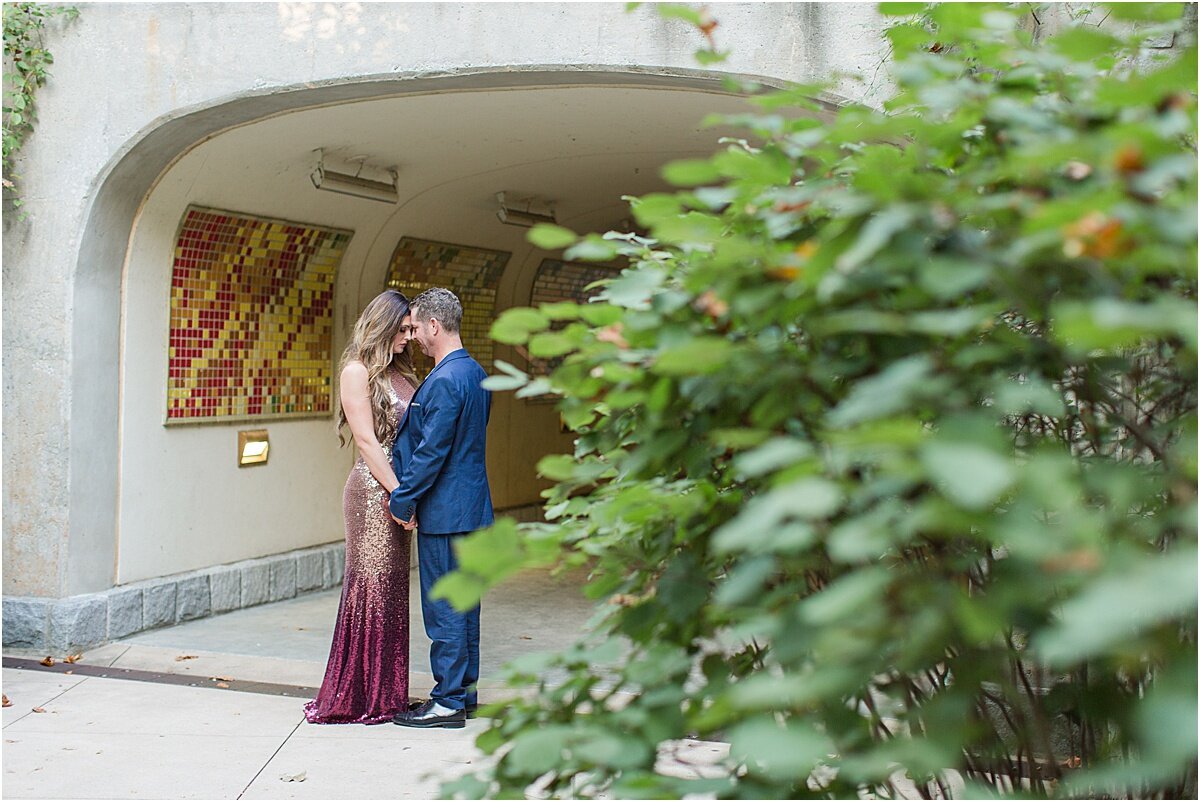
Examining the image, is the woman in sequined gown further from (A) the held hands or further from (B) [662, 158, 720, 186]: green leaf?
(B) [662, 158, 720, 186]: green leaf

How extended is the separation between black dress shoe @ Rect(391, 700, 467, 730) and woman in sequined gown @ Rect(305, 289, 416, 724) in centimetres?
10

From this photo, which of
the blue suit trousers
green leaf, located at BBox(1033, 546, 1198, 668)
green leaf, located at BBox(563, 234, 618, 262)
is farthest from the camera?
the blue suit trousers

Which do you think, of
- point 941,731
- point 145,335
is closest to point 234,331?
point 145,335

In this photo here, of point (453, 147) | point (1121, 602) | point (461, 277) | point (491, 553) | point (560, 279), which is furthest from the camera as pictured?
point (560, 279)

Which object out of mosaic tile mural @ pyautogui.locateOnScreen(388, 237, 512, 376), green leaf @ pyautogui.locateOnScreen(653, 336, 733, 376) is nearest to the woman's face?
A: mosaic tile mural @ pyautogui.locateOnScreen(388, 237, 512, 376)

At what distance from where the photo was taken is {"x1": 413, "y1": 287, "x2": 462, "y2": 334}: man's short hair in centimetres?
497

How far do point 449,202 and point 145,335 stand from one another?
2.82 meters

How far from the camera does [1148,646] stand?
35.4 inches

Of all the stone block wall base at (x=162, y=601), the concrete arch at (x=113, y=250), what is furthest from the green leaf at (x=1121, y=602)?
the stone block wall base at (x=162, y=601)

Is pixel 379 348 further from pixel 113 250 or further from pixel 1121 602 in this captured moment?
pixel 1121 602

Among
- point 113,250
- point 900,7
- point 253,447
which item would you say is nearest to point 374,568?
point 113,250

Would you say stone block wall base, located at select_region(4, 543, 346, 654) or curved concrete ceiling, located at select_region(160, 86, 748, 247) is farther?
curved concrete ceiling, located at select_region(160, 86, 748, 247)

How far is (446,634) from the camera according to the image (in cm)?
492

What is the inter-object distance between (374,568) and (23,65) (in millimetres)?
3310
